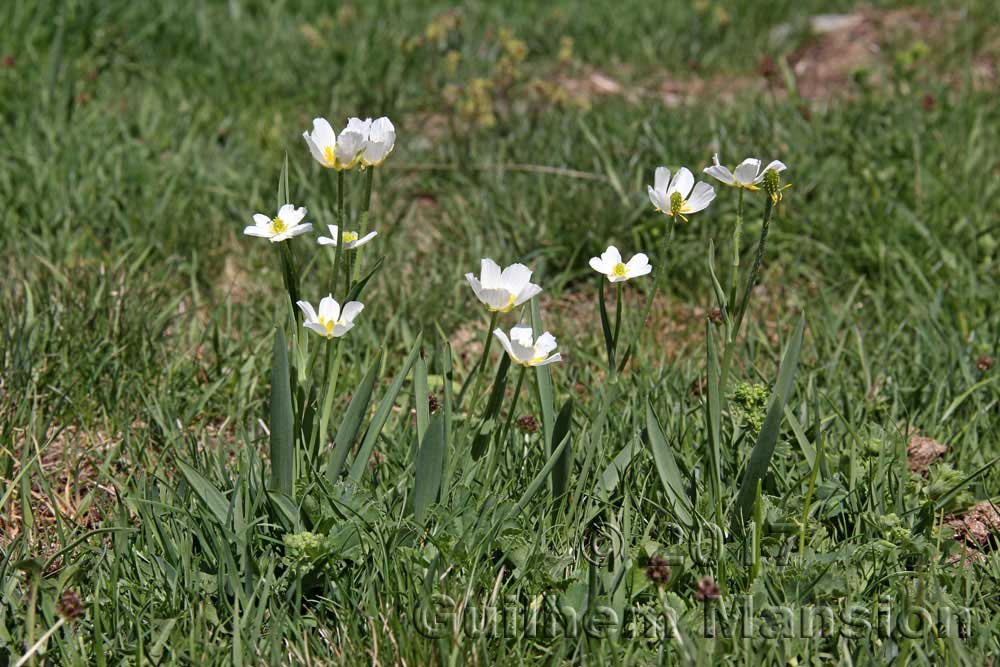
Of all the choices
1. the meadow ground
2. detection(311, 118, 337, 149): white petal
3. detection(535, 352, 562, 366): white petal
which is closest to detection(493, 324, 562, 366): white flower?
detection(535, 352, 562, 366): white petal

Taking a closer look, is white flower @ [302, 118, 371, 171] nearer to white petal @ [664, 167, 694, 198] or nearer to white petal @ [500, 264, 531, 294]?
white petal @ [500, 264, 531, 294]

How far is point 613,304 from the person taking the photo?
303cm

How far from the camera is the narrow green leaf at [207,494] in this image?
1.79 metres

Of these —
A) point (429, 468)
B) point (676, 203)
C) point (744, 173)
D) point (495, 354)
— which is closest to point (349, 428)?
point (429, 468)

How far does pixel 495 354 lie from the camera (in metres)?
2.79

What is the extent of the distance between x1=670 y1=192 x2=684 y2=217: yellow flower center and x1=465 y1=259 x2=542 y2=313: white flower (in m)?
0.28

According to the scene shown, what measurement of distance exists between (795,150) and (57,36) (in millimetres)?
2718

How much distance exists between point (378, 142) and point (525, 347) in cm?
41

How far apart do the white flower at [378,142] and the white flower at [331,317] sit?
0.78ft

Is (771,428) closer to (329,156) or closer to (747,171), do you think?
(747,171)

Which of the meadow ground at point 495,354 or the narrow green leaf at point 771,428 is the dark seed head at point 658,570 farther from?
the narrow green leaf at point 771,428

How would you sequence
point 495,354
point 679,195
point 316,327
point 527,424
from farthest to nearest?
1. point 495,354
2. point 527,424
3. point 679,195
4. point 316,327

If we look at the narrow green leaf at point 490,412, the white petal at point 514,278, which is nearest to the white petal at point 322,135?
the white petal at point 514,278

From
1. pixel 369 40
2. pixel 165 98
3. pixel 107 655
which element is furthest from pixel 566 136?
pixel 107 655
